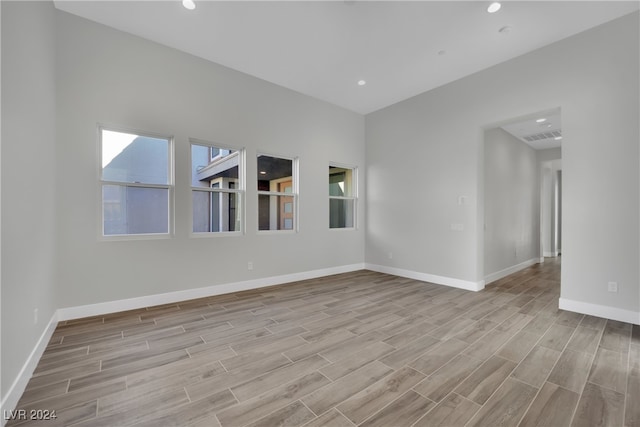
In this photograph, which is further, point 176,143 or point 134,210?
point 176,143

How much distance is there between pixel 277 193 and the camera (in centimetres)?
488

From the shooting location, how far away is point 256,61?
408 centimetres

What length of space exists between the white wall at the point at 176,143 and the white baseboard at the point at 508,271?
3050 millimetres

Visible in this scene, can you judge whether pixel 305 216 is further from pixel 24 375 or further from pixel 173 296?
pixel 24 375

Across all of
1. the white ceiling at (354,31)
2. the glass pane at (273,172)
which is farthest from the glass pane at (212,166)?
the white ceiling at (354,31)

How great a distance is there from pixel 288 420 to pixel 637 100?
15.6 ft

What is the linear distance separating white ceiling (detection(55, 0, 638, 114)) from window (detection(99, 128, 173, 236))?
139 cm

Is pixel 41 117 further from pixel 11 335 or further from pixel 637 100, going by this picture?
pixel 637 100

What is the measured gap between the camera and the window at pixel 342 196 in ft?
19.3

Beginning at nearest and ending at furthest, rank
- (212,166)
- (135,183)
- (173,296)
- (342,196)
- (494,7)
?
1. (494,7)
2. (135,183)
3. (173,296)
4. (212,166)
5. (342,196)

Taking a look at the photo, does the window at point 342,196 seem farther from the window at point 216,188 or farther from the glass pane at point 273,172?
the window at point 216,188

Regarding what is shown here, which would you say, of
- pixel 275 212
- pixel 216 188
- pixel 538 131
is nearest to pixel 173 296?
pixel 216 188

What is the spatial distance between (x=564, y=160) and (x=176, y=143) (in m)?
5.29

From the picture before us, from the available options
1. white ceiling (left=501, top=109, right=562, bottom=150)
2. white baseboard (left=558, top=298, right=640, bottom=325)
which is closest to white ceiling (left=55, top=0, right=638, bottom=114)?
white ceiling (left=501, top=109, right=562, bottom=150)
